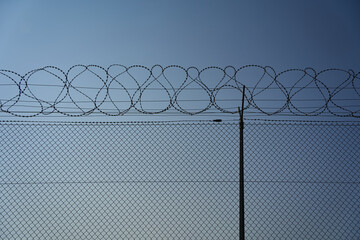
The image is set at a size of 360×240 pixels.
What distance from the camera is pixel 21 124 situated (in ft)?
13.6

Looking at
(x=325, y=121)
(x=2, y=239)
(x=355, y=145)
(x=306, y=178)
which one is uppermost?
(x=325, y=121)

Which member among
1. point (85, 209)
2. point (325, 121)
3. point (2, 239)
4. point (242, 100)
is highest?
point (242, 100)

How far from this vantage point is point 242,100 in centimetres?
400

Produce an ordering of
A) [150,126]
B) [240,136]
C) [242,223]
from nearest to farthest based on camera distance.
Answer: [242,223]
[240,136]
[150,126]

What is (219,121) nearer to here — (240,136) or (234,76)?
(240,136)

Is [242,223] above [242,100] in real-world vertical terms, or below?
below

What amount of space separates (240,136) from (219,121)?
0.35m

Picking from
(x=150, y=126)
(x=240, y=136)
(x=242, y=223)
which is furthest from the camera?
(x=150, y=126)

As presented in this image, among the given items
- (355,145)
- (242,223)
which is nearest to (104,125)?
(242,223)

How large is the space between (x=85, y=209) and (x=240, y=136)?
2.16 metres

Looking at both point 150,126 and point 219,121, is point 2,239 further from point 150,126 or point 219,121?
point 219,121

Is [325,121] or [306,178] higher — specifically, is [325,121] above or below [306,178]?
Result: above

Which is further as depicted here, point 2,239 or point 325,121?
point 325,121

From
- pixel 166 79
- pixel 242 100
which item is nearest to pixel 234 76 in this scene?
pixel 242 100
